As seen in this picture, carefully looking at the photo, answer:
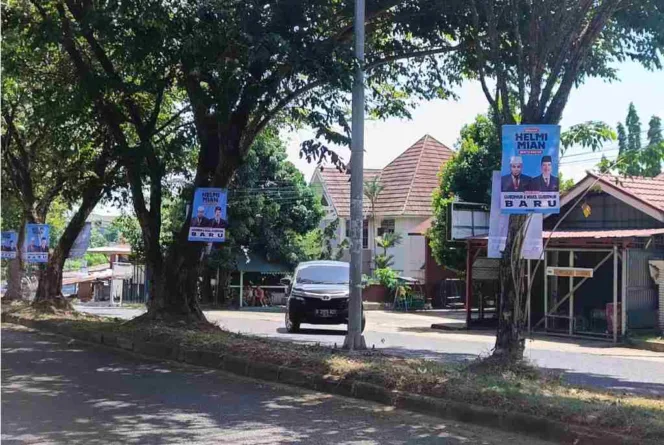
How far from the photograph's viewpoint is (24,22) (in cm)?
1520

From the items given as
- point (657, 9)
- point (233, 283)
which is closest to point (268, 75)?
point (657, 9)

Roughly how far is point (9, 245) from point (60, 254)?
563cm

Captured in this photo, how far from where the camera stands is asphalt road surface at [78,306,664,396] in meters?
11.8

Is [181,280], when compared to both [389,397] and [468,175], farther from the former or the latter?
[468,175]

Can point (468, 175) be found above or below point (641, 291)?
above

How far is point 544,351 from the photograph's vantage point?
16641 millimetres

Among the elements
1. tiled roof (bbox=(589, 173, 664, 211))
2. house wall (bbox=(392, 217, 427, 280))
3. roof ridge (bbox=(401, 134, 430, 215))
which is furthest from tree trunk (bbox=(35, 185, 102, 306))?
house wall (bbox=(392, 217, 427, 280))

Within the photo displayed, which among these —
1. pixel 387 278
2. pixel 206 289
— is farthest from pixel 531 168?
pixel 206 289

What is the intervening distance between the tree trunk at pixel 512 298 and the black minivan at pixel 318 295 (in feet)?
28.0

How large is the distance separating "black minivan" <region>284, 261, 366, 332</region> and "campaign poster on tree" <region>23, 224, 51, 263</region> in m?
8.72

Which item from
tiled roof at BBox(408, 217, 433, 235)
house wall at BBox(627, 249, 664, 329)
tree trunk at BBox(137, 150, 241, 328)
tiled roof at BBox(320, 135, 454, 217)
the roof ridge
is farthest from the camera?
tiled roof at BBox(320, 135, 454, 217)

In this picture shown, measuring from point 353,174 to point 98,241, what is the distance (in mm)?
107897

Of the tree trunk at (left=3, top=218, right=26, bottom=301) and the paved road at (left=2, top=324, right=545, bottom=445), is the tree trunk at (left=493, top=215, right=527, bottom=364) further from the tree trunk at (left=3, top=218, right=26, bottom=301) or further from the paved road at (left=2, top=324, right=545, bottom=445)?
the tree trunk at (left=3, top=218, right=26, bottom=301)

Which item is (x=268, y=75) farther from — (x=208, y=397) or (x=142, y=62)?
(x=208, y=397)
